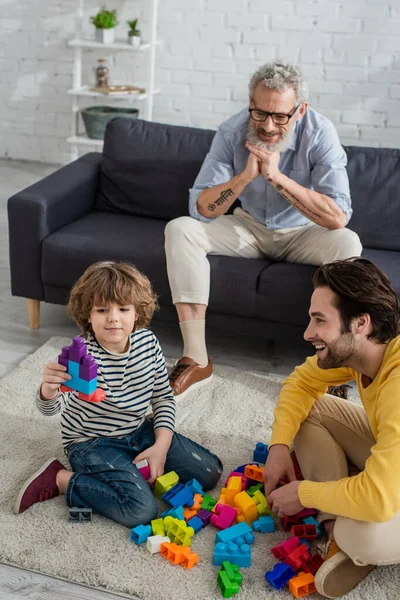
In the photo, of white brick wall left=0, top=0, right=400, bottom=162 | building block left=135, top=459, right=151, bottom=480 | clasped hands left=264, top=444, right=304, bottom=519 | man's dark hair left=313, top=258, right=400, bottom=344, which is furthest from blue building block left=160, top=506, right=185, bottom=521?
white brick wall left=0, top=0, right=400, bottom=162

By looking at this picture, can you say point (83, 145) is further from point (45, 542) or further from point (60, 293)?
point (45, 542)

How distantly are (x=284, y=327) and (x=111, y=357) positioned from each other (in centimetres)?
95

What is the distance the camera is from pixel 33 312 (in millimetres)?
3248

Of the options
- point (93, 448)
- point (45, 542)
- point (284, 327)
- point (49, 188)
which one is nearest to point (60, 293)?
point (49, 188)

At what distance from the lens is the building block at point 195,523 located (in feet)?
6.79

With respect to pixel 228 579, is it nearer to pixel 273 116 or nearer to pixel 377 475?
pixel 377 475

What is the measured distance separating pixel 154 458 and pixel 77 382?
14.1 inches

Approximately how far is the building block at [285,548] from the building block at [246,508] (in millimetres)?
153

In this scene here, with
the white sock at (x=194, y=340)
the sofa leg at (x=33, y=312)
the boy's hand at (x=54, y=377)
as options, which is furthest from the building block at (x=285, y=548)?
the sofa leg at (x=33, y=312)

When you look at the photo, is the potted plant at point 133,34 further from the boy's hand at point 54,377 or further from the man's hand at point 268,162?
the boy's hand at point 54,377

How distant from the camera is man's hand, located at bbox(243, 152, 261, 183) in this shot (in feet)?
9.32

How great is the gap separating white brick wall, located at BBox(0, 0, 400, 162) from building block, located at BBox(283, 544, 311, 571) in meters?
3.59

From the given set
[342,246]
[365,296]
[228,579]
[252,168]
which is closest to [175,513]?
[228,579]

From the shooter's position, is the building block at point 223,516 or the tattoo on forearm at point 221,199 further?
the tattoo on forearm at point 221,199
